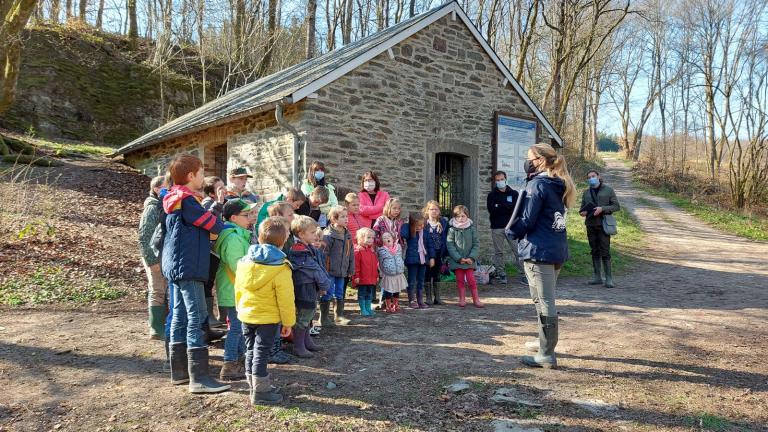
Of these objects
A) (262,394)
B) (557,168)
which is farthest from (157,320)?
(557,168)

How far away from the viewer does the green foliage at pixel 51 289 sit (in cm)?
639

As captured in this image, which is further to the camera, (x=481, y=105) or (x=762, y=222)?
(x=762, y=222)

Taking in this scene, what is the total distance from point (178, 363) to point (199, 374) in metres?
0.26

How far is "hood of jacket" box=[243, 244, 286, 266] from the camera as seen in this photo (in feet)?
11.6

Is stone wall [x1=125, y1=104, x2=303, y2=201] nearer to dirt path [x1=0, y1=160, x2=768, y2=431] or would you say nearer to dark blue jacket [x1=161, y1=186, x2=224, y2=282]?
dirt path [x1=0, y1=160, x2=768, y2=431]

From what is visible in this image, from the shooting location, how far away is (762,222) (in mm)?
18578

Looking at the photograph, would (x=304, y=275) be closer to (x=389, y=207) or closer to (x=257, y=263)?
(x=257, y=263)

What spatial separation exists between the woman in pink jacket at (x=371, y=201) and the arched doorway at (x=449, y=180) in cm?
347

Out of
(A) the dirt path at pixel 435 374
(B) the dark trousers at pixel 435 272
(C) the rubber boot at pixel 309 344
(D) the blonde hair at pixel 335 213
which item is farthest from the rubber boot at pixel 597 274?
Result: (C) the rubber boot at pixel 309 344

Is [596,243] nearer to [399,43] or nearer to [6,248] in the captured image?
[399,43]

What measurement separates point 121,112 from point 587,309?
2128 cm

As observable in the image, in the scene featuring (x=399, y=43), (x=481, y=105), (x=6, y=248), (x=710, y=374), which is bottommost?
(x=710, y=374)

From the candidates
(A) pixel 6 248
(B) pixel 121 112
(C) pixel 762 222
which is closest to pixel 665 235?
(C) pixel 762 222

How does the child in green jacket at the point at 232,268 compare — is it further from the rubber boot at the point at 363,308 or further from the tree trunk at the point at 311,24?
the tree trunk at the point at 311,24
